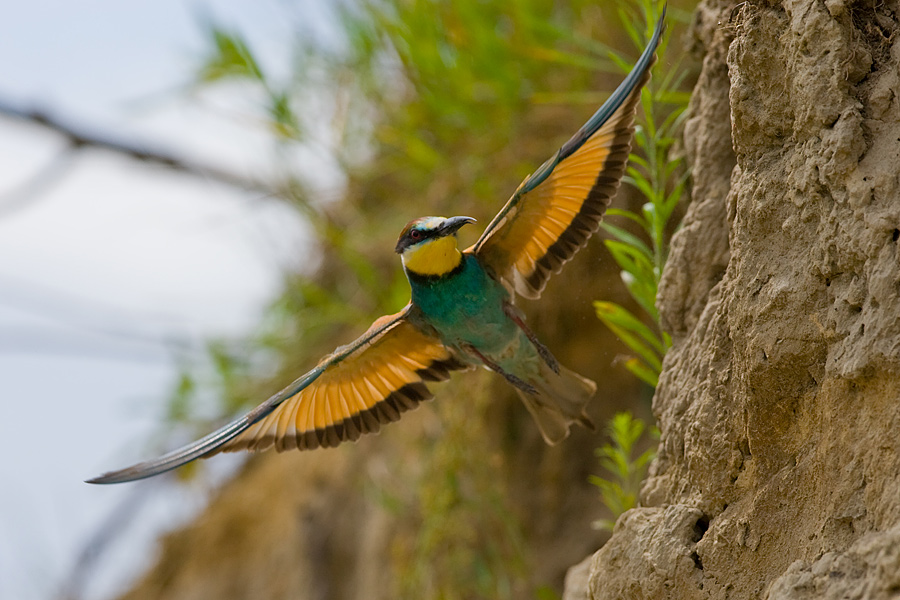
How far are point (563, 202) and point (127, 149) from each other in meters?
3.10

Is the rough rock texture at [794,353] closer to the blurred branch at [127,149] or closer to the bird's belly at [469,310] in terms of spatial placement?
the bird's belly at [469,310]

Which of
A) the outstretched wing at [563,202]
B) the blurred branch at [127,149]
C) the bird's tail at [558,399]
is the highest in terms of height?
the blurred branch at [127,149]

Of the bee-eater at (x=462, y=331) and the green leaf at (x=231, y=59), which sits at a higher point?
the green leaf at (x=231, y=59)

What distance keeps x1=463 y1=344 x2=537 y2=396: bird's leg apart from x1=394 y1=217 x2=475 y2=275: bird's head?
0.25 metres

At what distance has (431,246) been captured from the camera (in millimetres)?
2143

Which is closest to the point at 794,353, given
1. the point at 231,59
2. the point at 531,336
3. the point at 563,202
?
the point at 563,202

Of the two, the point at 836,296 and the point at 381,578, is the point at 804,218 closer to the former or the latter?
the point at 836,296

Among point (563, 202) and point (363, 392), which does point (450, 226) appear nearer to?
point (563, 202)

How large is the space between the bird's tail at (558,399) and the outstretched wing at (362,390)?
8.8 inches

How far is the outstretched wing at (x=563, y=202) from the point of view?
71.0 inches

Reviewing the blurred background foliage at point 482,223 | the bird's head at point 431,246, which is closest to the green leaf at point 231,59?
the blurred background foliage at point 482,223

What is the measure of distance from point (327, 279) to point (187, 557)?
1.67 metres

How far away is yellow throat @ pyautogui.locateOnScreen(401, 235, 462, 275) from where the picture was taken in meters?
2.12

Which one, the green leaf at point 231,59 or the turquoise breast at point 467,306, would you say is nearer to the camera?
the turquoise breast at point 467,306
